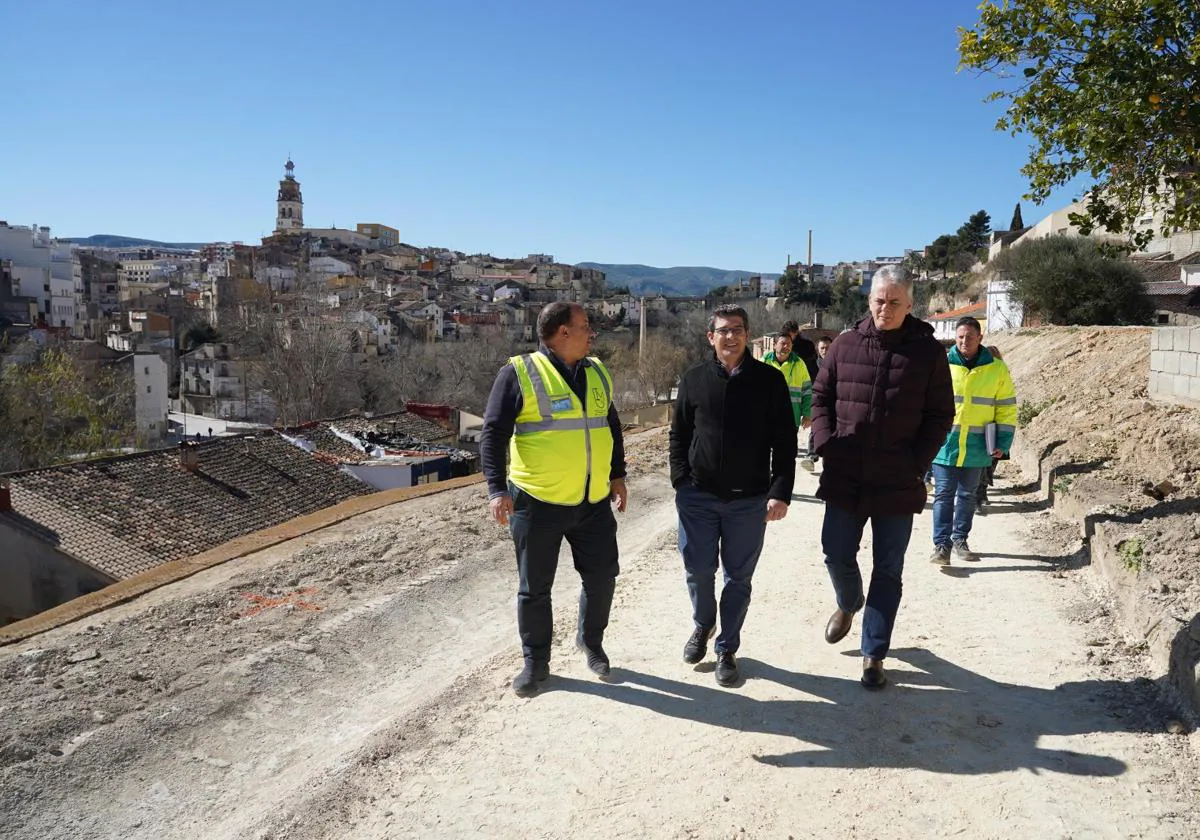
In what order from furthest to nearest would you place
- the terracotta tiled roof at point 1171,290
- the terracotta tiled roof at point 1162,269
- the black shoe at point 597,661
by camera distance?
the terracotta tiled roof at point 1162,269 < the terracotta tiled roof at point 1171,290 < the black shoe at point 597,661

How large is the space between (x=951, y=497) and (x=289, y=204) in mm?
172680

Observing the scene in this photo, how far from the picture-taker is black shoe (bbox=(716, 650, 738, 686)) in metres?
4.07

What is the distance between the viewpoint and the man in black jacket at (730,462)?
3965 mm

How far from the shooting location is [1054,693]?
391 centimetres

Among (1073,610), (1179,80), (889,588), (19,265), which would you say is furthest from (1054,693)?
(19,265)

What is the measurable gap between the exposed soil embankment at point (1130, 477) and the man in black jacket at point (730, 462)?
187 cm

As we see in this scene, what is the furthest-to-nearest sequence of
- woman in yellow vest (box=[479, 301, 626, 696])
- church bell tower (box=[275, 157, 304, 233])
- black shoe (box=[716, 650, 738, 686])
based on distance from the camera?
church bell tower (box=[275, 157, 304, 233]) < black shoe (box=[716, 650, 738, 686]) < woman in yellow vest (box=[479, 301, 626, 696])

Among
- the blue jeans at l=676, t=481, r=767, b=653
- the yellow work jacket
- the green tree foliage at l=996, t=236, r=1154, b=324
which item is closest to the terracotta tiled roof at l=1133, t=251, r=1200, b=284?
the green tree foliage at l=996, t=236, r=1154, b=324

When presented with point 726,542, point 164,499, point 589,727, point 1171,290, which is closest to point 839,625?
→ point 726,542

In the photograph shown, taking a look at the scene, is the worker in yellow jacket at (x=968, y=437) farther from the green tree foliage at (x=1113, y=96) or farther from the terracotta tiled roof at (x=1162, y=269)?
the terracotta tiled roof at (x=1162, y=269)

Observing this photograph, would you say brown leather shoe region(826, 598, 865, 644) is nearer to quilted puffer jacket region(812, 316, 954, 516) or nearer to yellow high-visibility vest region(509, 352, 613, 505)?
quilted puffer jacket region(812, 316, 954, 516)

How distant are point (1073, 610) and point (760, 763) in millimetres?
2610

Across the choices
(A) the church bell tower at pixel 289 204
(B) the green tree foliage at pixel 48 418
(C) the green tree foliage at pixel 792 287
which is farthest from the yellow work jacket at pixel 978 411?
(A) the church bell tower at pixel 289 204

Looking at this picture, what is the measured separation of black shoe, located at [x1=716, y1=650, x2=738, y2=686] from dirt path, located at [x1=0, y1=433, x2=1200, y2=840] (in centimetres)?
5
